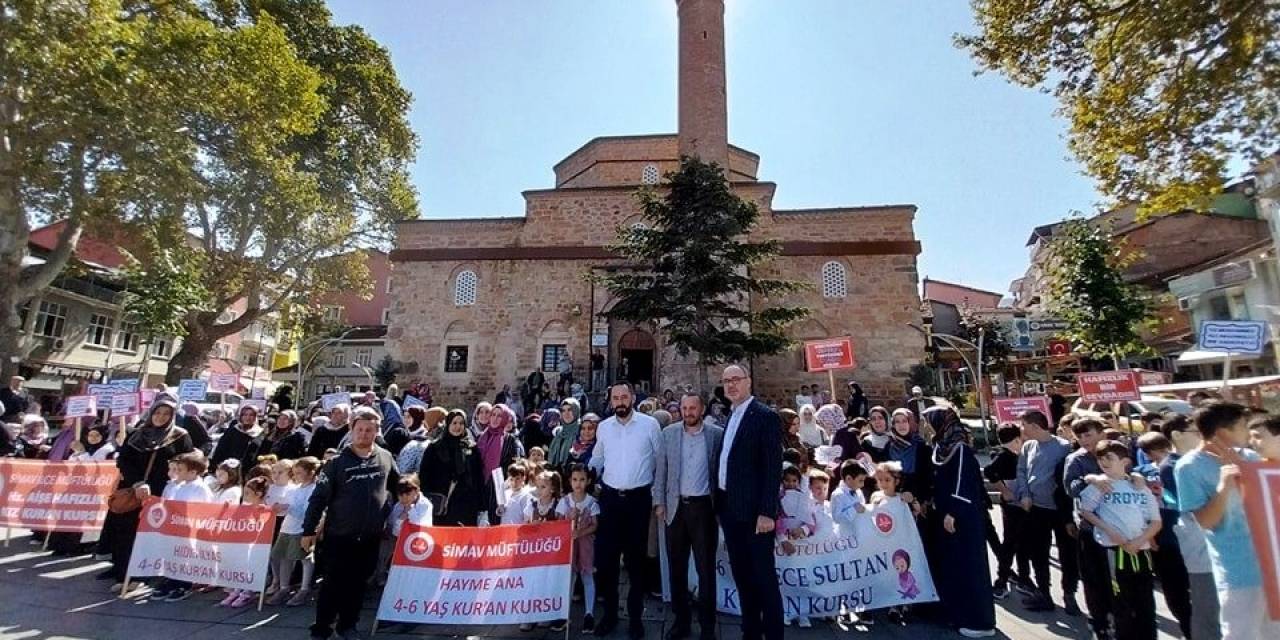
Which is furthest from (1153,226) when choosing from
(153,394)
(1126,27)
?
(153,394)

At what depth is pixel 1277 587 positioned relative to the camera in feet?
8.20

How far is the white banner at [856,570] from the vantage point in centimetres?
448

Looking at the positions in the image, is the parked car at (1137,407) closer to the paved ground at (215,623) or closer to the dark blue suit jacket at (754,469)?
the paved ground at (215,623)

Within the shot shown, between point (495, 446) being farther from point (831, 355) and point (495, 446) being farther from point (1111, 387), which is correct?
point (1111, 387)

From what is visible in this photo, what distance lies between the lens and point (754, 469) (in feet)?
12.6

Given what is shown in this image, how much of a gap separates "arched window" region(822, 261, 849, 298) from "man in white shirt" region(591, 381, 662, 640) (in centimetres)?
1657

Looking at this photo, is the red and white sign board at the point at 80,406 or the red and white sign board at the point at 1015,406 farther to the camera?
the red and white sign board at the point at 1015,406

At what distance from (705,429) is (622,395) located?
74 centimetres

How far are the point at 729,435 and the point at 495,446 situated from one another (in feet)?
9.52

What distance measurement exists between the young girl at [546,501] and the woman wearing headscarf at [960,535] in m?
3.17

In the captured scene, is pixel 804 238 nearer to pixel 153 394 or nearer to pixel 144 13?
pixel 153 394

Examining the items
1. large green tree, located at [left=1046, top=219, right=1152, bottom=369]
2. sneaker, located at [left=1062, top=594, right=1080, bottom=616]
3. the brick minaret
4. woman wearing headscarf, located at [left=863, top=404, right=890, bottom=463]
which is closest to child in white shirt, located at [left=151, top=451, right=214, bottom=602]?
woman wearing headscarf, located at [left=863, top=404, right=890, bottom=463]

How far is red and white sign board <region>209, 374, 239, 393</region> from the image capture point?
477 inches

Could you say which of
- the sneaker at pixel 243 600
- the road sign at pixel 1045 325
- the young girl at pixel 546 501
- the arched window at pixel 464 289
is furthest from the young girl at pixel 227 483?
the road sign at pixel 1045 325
